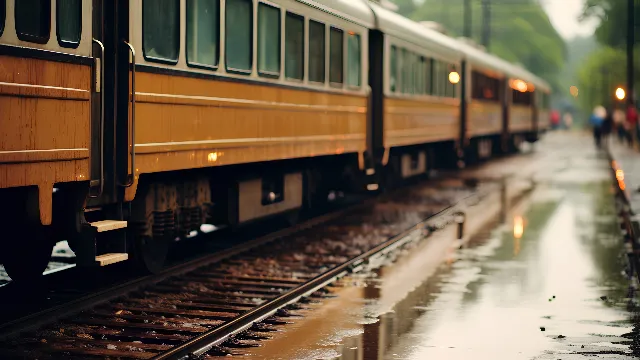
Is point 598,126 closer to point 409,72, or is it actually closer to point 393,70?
point 409,72

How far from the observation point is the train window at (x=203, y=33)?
11.2m

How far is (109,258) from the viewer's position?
944 cm

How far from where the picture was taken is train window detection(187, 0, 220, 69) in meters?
11.2

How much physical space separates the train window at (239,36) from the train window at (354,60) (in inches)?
185

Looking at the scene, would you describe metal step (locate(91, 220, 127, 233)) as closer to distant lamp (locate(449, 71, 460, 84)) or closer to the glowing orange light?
the glowing orange light

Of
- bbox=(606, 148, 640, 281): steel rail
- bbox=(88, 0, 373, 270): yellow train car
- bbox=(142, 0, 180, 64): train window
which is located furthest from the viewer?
bbox=(606, 148, 640, 281): steel rail

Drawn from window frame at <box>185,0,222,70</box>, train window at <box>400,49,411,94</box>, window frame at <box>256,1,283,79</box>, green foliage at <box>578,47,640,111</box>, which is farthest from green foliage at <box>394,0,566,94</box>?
window frame at <box>185,0,222,70</box>

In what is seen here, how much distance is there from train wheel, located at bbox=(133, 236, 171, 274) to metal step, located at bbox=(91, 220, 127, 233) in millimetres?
1230

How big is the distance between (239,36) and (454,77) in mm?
16514

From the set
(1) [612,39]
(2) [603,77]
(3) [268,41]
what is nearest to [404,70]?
(3) [268,41]

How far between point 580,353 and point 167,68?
14.6 feet

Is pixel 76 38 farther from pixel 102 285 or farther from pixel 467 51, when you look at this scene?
pixel 467 51

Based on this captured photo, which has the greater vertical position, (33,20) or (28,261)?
(33,20)

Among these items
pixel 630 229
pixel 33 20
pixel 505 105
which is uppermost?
pixel 505 105
